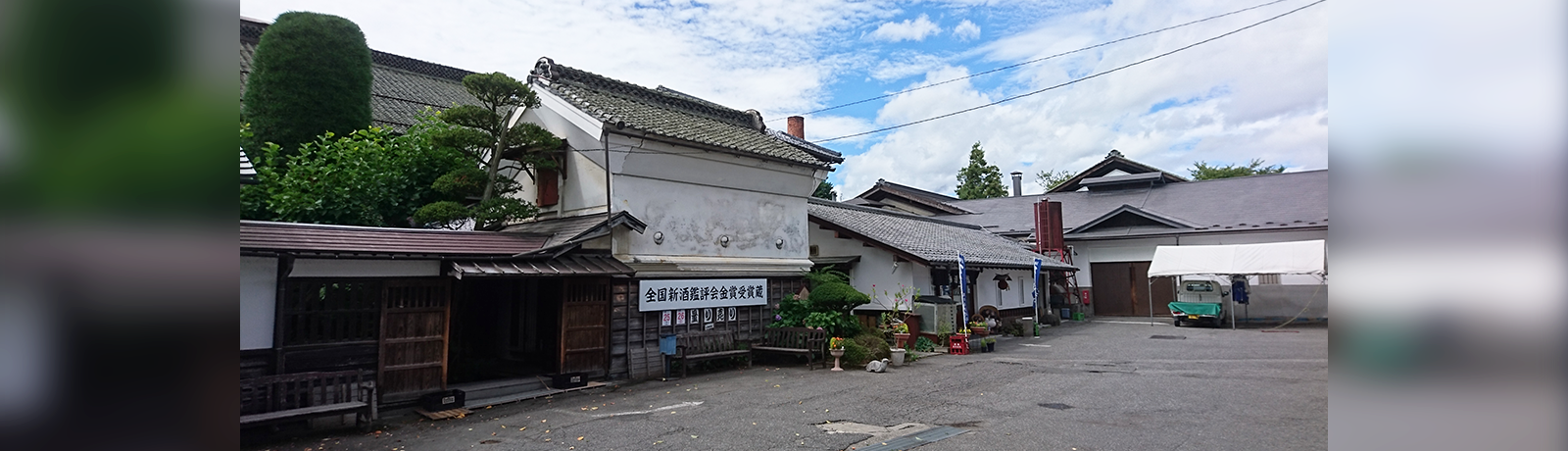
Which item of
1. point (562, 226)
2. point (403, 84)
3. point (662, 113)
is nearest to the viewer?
point (562, 226)

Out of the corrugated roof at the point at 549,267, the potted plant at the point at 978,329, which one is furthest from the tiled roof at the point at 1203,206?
the corrugated roof at the point at 549,267

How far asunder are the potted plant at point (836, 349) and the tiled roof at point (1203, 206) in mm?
17355

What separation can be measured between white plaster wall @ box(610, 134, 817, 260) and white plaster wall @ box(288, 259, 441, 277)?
125 inches

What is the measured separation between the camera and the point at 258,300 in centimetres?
843

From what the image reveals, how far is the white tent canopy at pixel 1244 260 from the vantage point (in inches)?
780

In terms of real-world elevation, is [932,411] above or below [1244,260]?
below

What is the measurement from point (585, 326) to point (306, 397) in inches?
157

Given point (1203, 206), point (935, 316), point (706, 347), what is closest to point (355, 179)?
point (706, 347)

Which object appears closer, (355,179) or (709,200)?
(355,179)

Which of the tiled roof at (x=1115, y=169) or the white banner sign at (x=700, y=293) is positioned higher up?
the tiled roof at (x=1115, y=169)

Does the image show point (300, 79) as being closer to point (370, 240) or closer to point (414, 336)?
point (370, 240)

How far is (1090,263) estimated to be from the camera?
2808cm

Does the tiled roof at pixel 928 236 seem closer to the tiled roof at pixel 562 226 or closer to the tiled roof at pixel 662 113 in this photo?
the tiled roof at pixel 662 113

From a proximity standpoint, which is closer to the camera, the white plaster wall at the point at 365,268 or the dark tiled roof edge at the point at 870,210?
the white plaster wall at the point at 365,268
